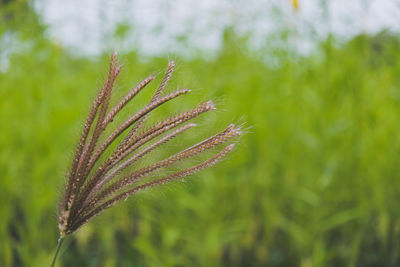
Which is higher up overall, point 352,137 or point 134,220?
point 352,137

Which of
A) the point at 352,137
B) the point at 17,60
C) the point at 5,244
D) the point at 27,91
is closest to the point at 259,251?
the point at 352,137

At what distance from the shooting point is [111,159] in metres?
0.61

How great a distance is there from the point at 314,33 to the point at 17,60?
5.75 feet

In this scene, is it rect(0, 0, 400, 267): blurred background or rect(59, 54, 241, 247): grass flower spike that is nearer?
rect(59, 54, 241, 247): grass flower spike

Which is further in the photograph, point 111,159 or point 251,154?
point 251,154

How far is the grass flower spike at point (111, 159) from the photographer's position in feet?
1.96

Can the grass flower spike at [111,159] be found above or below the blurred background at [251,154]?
below

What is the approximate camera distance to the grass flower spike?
0.60 m

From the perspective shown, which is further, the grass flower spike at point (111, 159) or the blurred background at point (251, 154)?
the blurred background at point (251, 154)

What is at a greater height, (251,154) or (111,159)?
(251,154)

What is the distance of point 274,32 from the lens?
3062mm

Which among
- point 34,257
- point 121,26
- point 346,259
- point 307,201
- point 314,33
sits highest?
point 121,26

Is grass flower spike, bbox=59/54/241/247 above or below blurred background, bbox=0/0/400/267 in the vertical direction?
below

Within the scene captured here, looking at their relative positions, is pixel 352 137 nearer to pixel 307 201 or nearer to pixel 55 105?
pixel 307 201
